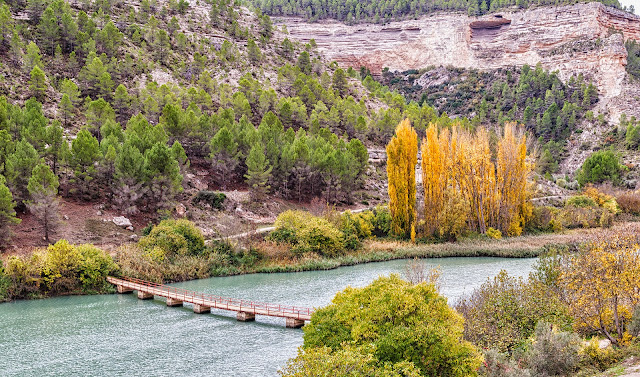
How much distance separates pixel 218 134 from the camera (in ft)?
173

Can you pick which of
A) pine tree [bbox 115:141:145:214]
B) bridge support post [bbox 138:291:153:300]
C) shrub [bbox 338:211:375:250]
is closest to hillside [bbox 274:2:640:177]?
shrub [bbox 338:211:375:250]

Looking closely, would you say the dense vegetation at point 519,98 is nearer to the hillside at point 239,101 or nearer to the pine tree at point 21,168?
the hillside at point 239,101

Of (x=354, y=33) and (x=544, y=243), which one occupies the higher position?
(x=354, y=33)

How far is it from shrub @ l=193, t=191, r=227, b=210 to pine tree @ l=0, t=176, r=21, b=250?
1660 centimetres

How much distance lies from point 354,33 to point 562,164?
64827 mm

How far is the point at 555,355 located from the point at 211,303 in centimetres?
1817

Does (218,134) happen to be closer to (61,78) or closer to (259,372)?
(61,78)

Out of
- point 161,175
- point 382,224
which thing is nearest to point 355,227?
point 382,224

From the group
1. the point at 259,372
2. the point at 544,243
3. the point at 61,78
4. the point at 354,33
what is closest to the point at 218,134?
the point at 61,78

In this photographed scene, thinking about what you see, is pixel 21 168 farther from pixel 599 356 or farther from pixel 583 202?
pixel 583 202

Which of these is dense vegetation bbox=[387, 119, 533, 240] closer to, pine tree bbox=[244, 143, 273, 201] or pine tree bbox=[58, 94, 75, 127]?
pine tree bbox=[244, 143, 273, 201]

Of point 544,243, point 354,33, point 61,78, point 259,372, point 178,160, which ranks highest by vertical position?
point 354,33

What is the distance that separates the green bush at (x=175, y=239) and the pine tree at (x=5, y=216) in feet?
27.5

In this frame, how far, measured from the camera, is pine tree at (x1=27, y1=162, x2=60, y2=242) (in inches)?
1431
